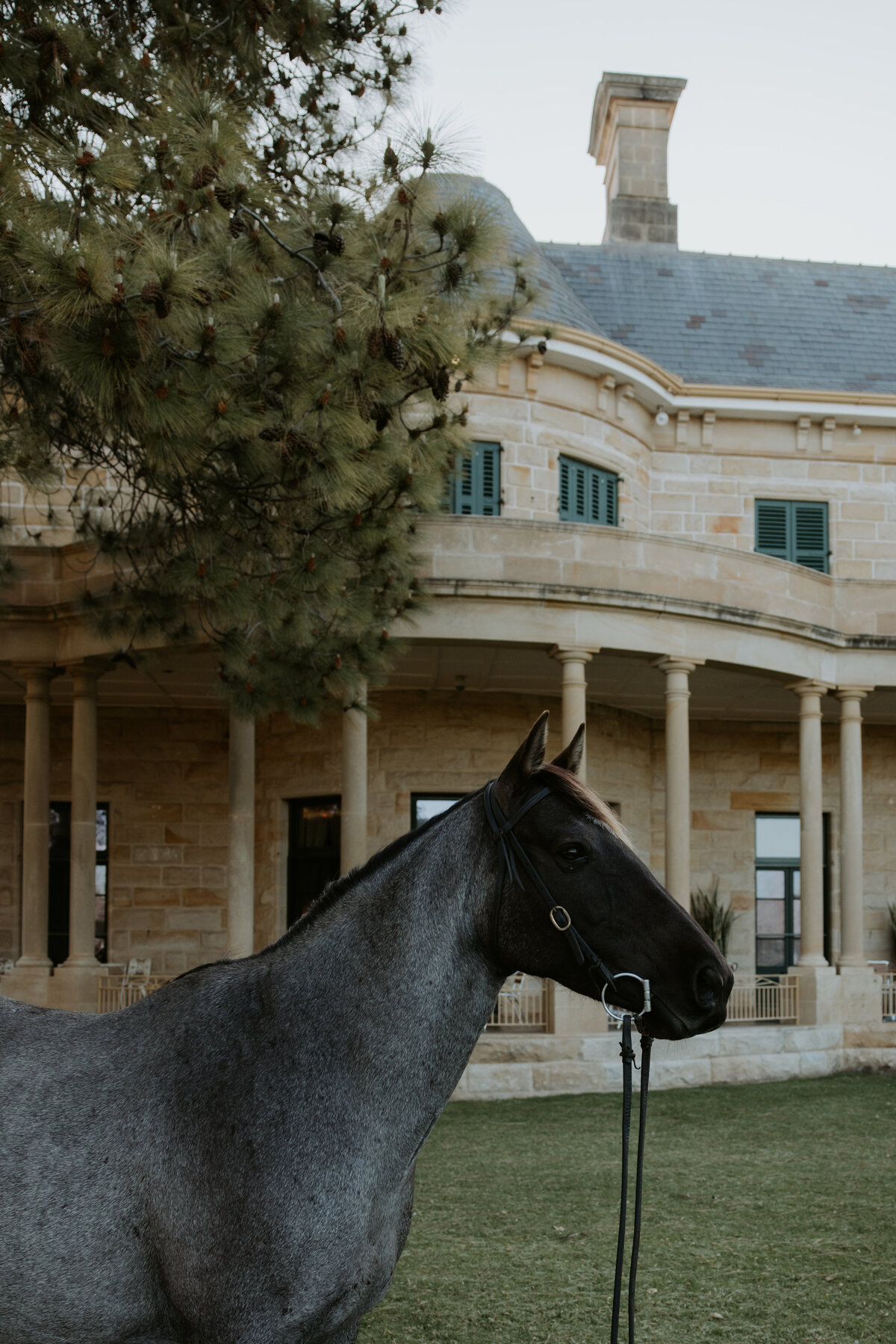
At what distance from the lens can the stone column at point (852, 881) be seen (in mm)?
14906

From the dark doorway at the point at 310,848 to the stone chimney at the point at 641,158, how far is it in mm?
11961

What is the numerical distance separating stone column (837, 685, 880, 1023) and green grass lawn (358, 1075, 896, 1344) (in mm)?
3349

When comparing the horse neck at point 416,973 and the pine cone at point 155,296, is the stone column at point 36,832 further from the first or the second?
the horse neck at point 416,973

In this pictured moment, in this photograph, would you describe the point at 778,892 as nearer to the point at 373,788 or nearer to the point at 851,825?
the point at 851,825

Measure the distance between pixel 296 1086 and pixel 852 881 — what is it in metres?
13.7

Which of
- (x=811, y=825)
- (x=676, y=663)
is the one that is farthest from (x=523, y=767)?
(x=811, y=825)

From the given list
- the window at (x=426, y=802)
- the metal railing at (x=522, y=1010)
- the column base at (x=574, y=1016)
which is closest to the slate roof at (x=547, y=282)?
the window at (x=426, y=802)

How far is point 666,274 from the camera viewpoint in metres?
21.4

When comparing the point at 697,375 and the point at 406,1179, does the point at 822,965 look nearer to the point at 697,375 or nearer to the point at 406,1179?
the point at 697,375

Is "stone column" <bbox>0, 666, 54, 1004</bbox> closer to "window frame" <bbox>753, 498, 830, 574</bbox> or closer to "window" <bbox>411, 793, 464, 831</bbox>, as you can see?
"window" <bbox>411, 793, 464, 831</bbox>

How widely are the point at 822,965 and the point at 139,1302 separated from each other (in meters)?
13.3

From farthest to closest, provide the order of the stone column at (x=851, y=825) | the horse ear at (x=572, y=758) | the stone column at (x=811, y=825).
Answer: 1. the stone column at (x=851, y=825)
2. the stone column at (x=811, y=825)
3. the horse ear at (x=572, y=758)

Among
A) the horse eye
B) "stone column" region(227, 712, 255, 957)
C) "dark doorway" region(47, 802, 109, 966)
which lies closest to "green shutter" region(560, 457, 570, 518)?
"stone column" region(227, 712, 255, 957)

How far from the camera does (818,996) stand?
47.6 ft
